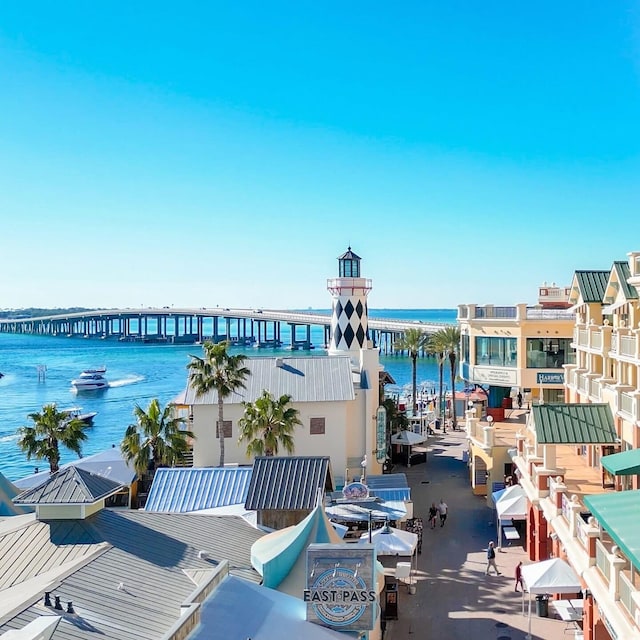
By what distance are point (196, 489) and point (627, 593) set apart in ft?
42.1

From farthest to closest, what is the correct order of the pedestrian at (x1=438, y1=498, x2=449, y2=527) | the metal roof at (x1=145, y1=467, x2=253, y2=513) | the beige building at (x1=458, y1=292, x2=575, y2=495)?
the beige building at (x1=458, y1=292, x2=575, y2=495) → the pedestrian at (x1=438, y1=498, x2=449, y2=527) → the metal roof at (x1=145, y1=467, x2=253, y2=513)

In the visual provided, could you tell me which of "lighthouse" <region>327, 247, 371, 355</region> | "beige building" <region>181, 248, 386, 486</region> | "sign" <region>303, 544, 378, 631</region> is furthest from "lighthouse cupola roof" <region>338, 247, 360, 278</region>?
"sign" <region>303, 544, 378, 631</region>

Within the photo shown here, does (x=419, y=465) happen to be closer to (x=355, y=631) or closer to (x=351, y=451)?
(x=351, y=451)

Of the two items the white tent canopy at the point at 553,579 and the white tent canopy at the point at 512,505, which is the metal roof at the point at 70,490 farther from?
the white tent canopy at the point at 512,505

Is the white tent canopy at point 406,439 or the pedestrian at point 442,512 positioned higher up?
the white tent canopy at point 406,439

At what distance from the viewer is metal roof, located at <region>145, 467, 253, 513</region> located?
21.2m

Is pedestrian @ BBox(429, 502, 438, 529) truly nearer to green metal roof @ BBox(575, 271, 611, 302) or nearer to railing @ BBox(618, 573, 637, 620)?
green metal roof @ BBox(575, 271, 611, 302)

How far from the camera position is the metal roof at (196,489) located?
837 inches

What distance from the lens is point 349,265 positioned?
131 ft

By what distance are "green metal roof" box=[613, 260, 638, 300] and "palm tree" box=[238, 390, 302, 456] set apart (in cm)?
1476

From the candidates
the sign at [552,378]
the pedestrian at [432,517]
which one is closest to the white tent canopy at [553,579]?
the pedestrian at [432,517]

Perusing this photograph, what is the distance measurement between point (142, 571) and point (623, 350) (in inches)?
643

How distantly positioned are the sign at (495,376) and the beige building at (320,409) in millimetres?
6333

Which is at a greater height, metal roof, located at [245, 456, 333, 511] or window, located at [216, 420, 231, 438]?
metal roof, located at [245, 456, 333, 511]
